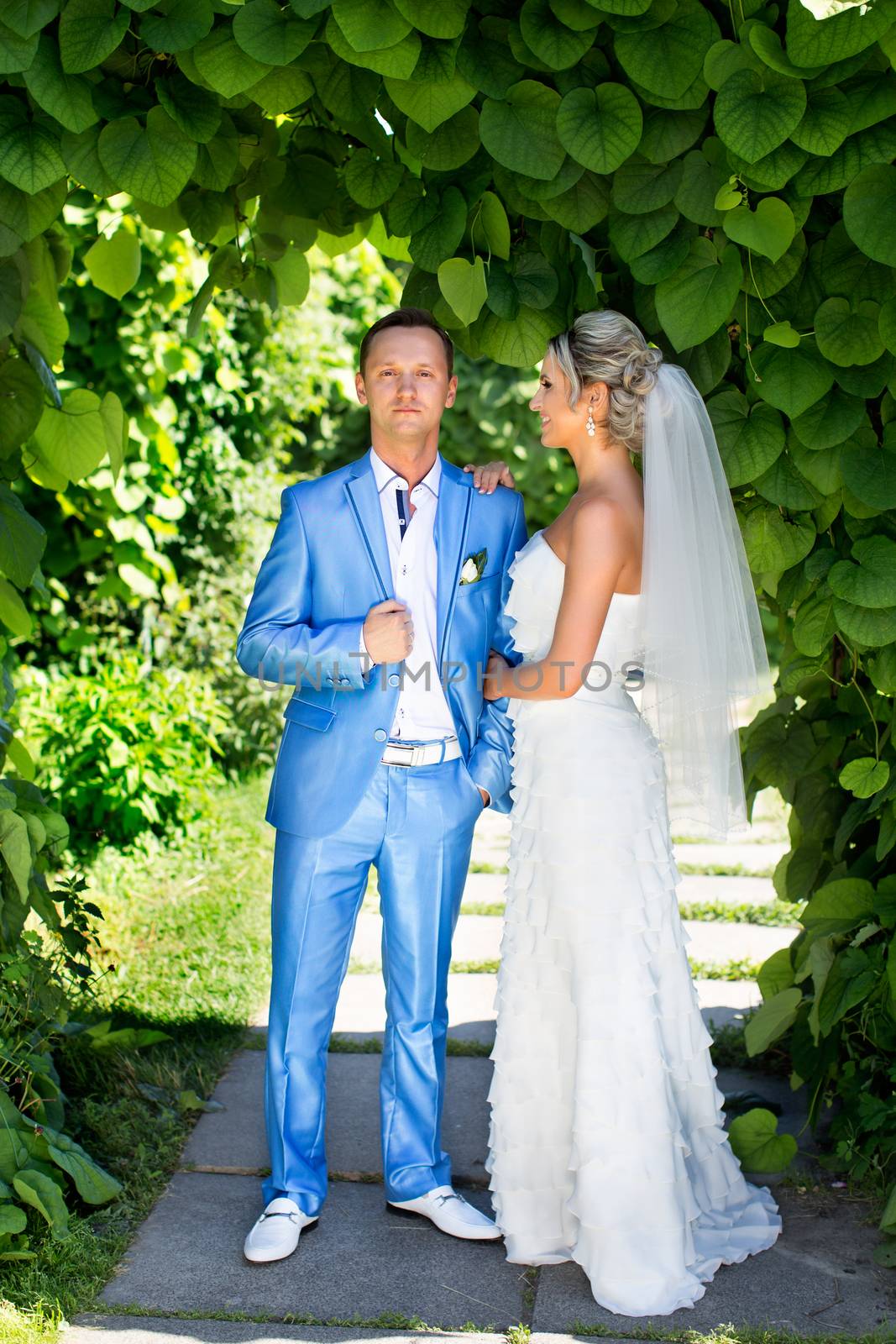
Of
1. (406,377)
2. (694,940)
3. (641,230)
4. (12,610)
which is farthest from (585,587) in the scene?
(694,940)

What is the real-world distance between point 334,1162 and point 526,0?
7.74 ft

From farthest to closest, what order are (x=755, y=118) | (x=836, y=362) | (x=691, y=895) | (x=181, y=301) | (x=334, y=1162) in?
1. (x=181, y=301)
2. (x=691, y=895)
3. (x=334, y=1162)
4. (x=836, y=362)
5. (x=755, y=118)

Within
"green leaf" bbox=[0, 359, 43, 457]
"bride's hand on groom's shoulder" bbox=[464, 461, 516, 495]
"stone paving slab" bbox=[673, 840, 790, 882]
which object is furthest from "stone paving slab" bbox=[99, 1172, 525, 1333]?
"stone paving slab" bbox=[673, 840, 790, 882]

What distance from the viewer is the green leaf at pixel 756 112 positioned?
80.1 inches

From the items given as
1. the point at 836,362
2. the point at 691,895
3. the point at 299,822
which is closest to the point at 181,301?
the point at 691,895

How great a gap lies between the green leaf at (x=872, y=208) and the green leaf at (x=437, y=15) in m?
0.64

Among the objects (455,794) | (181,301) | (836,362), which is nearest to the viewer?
(836,362)

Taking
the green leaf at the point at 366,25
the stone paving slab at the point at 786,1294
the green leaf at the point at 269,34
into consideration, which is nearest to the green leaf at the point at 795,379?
the green leaf at the point at 366,25

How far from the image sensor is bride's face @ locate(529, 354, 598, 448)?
2.58 metres

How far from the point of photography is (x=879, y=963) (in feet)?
9.11

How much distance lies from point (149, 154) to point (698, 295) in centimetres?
94

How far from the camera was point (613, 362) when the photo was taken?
8.15ft

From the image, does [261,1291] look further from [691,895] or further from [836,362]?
[691,895]

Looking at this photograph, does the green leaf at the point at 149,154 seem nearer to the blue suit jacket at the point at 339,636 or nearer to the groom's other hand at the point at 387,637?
the blue suit jacket at the point at 339,636
